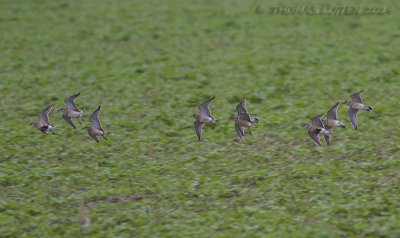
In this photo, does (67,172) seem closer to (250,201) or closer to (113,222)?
(113,222)

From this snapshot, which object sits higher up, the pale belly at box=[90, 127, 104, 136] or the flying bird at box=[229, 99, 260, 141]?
the flying bird at box=[229, 99, 260, 141]

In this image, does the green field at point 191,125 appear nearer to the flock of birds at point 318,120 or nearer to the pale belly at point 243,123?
the flock of birds at point 318,120

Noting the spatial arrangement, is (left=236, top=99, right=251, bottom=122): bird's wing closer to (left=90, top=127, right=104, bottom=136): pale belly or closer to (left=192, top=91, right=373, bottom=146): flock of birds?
(left=192, top=91, right=373, bottom=146): flock of birds

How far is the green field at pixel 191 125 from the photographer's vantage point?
23.9ft

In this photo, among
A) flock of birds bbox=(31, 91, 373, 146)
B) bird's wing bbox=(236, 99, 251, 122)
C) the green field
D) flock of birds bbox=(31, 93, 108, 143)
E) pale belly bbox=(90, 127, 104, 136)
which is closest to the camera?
bird's wing bbox=(236, 99, 251, 122)

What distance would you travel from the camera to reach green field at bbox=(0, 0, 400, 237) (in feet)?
23.9

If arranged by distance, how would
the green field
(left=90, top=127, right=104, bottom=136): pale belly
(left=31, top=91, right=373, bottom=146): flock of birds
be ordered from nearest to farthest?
(left=31, top=91, right=373, bottom=146): flock of birds < (left=90, top=127, right=104, bottom=136): pale belly < the green field

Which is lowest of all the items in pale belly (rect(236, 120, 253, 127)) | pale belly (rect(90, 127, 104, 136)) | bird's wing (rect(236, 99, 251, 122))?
pale belly (rect(90, 127, 104, 136))

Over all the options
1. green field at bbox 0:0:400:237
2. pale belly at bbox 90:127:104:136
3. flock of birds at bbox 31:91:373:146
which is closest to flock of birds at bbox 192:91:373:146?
flock of birds at bbox 31:91:373:146

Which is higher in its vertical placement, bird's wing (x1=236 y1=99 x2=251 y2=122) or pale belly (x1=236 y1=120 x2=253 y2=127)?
bird's wing (x1=236 y1=99 x2=251 y2=122)

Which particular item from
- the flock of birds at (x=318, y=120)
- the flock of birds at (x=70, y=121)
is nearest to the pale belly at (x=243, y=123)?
the flock of birds at (x=318, y=120)

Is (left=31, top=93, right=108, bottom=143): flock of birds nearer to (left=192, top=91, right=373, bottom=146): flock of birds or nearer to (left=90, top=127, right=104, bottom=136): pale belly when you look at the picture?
(left=90, top=127, right=104, bottom=136): pale belly

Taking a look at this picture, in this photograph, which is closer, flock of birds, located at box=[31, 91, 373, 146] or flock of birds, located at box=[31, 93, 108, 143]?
flock of birds, located at box=[31, 91, 373, 146]

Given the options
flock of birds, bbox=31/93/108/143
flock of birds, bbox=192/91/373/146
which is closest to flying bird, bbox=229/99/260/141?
flock of birds, bbox=192/91/373/146
